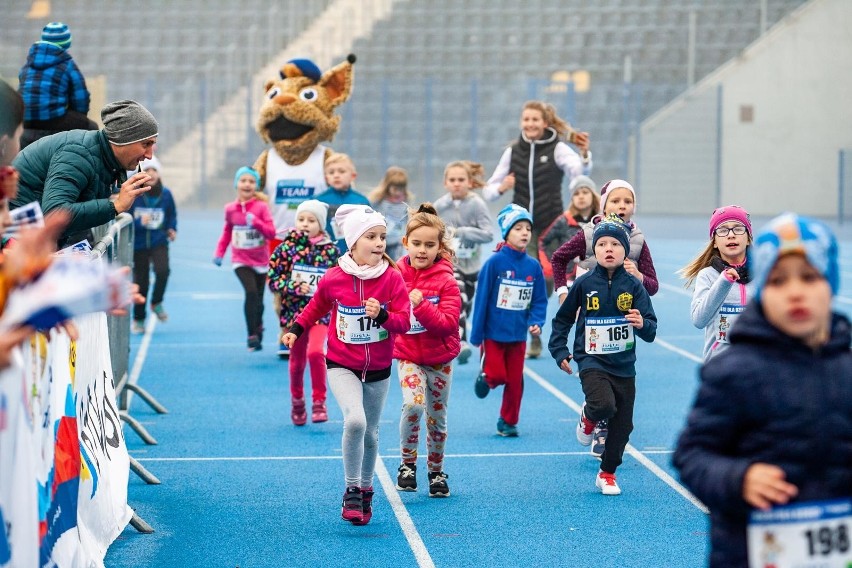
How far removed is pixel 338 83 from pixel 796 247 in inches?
381

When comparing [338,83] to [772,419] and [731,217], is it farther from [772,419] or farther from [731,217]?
[772,419]

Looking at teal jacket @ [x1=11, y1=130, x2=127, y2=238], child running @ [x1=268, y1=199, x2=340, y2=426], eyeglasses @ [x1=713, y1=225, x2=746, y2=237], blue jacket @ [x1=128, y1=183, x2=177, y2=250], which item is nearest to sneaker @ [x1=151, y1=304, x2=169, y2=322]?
blue jacket @ [x1=128, y1=183, x2=177, y2=250]

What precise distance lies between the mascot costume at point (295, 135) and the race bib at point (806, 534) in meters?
8.29

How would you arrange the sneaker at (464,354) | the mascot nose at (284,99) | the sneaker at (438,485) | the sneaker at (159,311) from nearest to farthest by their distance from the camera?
1. the sneaker at (438,485)
2. the mascot nose at (284,99)
3. the sneaker at (464,354)
4. the sneaker at (159,311)

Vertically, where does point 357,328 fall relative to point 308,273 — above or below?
below

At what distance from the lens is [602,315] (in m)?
7.57

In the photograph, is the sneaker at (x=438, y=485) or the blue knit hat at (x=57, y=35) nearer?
the sneaker at (x=438, y=485)

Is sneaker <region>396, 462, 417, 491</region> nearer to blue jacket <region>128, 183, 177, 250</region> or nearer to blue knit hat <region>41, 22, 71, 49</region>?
blue knit hat <region>41, 22, 71, 49</region>

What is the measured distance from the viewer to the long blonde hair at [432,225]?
7.68 m

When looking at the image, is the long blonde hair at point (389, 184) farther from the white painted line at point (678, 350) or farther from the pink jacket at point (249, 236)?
the white painted line at point (678, 350)

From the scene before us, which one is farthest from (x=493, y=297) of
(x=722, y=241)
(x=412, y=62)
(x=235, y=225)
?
(x=412, y=62)

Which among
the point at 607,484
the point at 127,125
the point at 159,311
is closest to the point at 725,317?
the point at 607,484

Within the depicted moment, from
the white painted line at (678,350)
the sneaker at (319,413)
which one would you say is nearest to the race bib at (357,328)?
the sneaker at (319,413)

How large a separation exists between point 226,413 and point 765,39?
958 inches
